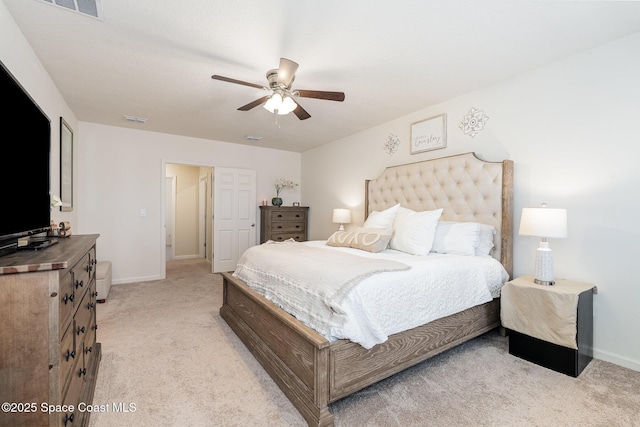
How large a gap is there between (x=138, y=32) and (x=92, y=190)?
3.25 metres

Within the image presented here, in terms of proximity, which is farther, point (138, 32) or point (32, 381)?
point (138, 32)

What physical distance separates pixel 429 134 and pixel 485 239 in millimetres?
1437

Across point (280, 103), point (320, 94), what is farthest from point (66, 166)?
point (320, 94)

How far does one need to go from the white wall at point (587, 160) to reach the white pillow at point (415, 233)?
78 centimetres

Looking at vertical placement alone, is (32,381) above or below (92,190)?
below

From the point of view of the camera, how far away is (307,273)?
1.99m

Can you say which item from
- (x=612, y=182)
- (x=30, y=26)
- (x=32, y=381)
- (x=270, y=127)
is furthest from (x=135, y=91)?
(x=612, y=182)

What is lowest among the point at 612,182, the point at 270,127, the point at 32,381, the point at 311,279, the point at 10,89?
the point at 32,381

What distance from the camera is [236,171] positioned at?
5484 mm

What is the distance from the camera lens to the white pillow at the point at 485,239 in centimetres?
274

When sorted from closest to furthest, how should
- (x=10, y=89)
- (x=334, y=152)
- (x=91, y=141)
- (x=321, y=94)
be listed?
(x=10, y=89) → (x=321, y=94) → (x=91, y=141) → (x=334, y=152)

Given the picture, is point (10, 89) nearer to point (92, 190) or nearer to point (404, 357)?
point (404, 357)

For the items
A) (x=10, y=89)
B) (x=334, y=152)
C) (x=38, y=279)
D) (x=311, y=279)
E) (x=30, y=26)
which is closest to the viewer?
(x=38, y=279)

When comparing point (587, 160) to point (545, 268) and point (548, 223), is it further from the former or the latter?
point (545, 268)
